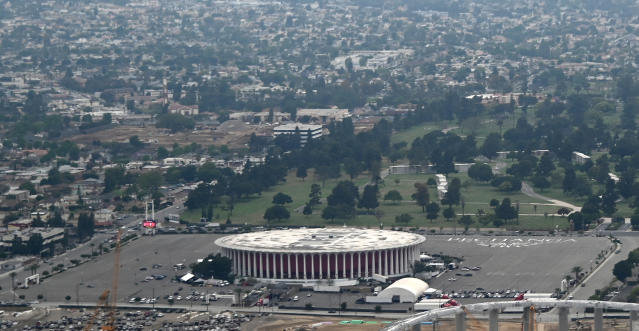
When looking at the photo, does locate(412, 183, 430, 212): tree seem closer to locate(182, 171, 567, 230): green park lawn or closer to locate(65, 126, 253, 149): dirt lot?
locate(182, 171, 567, 230): green park lawn

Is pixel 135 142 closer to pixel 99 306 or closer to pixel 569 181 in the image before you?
pixel 569 181

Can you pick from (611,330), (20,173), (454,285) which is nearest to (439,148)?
(20,173)

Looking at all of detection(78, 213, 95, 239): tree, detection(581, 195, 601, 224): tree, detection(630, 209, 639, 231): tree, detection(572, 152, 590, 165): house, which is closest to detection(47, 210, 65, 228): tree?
detection(78, 213, 95, 239): tree

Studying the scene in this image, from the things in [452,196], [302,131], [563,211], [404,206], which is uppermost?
[302,131]

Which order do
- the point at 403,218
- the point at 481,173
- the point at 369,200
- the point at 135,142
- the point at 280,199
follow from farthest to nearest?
the point at 135,142, the point at 481,173, the point at 280,199, the point at 369,200, the point at 403,218

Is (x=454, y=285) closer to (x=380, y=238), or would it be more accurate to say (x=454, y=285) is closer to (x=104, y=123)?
(x=380, y=238)

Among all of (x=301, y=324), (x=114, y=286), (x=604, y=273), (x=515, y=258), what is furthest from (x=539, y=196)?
(x=301, y=324)

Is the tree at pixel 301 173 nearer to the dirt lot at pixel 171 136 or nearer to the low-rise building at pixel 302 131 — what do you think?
the low-rise building at pixel 302 131
